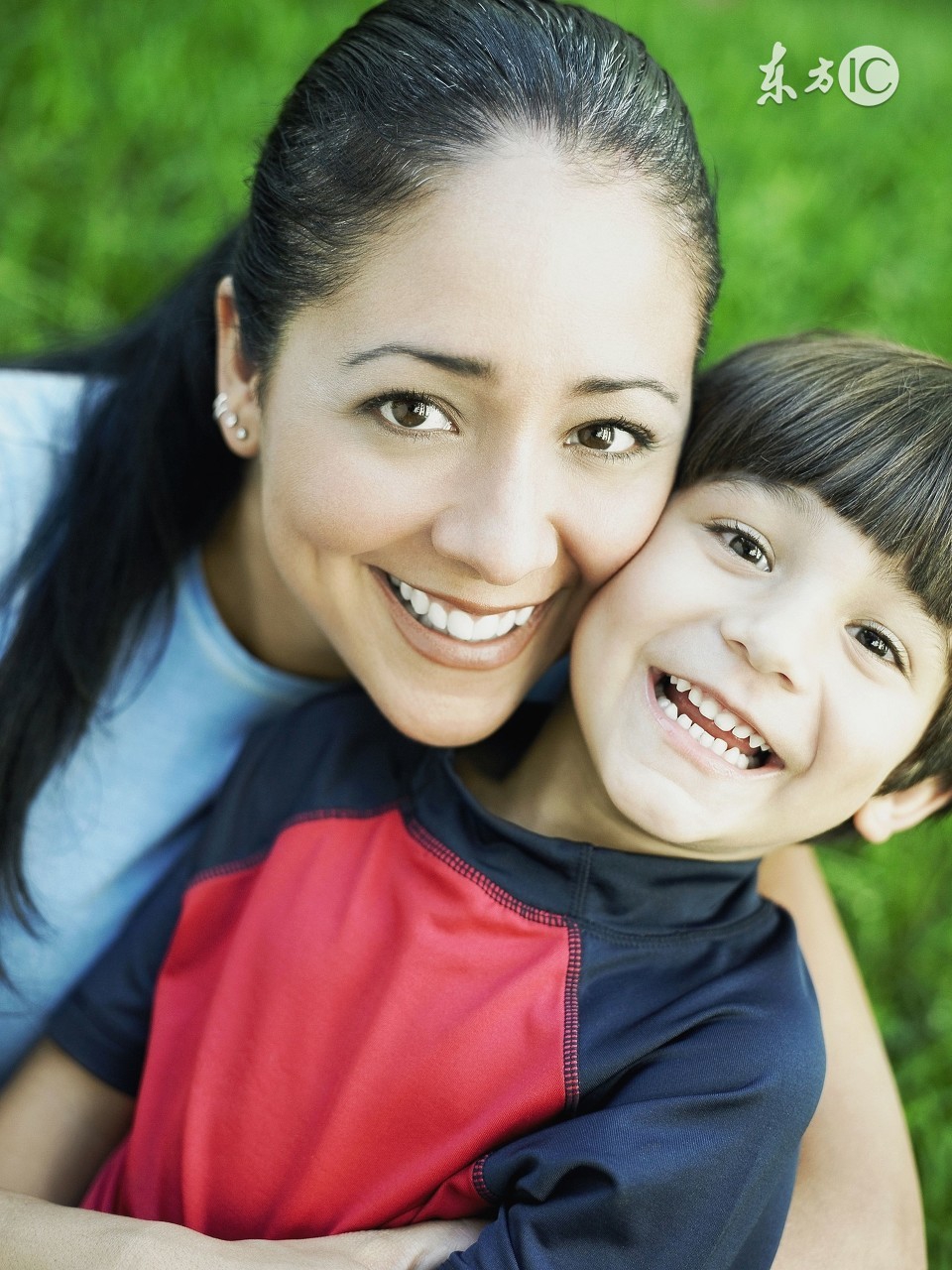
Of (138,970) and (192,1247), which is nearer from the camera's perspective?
(192,1247)

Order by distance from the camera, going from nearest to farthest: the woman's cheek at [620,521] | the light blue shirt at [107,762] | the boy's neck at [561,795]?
the woman's cheek at [620,521] → the boy's neck at [561,795] → the light blue shirt at [107,762]

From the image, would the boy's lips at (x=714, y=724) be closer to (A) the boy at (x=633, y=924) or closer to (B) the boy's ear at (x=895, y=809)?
(A) the boy at (x=633, y=924)

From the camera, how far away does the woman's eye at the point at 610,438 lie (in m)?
1.73

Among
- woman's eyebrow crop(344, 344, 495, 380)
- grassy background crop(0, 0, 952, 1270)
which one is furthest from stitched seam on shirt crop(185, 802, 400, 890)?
grassy background crop(0, 0, 952, 1270)

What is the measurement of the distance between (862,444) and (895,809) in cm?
57

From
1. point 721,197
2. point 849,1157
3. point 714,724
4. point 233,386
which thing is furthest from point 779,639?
point 721,197

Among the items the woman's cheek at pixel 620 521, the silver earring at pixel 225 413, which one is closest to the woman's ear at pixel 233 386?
the silver earring at pixel 225 413

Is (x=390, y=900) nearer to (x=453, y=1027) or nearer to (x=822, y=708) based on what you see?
(x=453, y=1027)

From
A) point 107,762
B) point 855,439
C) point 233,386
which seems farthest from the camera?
point 107,762

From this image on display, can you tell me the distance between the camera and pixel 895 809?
1.96 meters

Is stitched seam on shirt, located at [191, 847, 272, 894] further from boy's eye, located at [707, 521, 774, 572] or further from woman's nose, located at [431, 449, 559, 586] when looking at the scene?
boy's eye, located at [707, 521, 774, 572]

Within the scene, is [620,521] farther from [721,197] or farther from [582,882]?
[721,197]

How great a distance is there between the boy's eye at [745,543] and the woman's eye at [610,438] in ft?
0.52

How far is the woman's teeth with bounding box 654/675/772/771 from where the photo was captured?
1.74 metres
